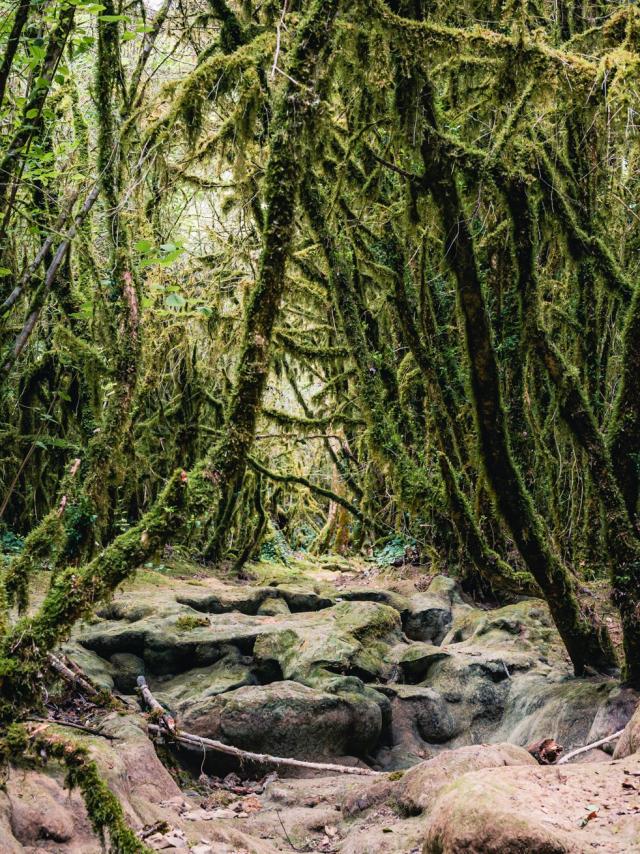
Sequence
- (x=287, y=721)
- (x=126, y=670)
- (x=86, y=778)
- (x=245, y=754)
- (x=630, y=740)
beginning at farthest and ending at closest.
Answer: (x=126, y=670)
(x=287, y=721)
(x=245, y=754)
(x=630, y=740)
(x=86, y=778)

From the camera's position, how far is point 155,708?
18.1 feet

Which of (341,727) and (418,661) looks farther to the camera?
(418,661)

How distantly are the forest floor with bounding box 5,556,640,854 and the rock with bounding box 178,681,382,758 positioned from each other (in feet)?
0.04

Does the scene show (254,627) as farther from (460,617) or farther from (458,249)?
(458,249)

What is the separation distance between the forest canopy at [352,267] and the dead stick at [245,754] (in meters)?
1.62

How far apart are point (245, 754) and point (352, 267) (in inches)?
207

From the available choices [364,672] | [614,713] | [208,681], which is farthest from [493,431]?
[208,681]

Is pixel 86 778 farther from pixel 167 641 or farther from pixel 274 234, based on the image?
pixel 167 641

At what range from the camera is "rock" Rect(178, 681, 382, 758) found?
577 cm

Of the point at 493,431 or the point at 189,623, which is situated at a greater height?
the point at 493,431

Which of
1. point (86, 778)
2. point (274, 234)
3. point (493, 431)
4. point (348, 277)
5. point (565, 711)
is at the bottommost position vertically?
point (565, 711)

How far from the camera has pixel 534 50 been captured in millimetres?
4223

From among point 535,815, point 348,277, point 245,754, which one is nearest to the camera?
point 535,815

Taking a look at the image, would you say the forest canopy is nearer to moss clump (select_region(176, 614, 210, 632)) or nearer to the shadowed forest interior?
the shadowed forest interior
